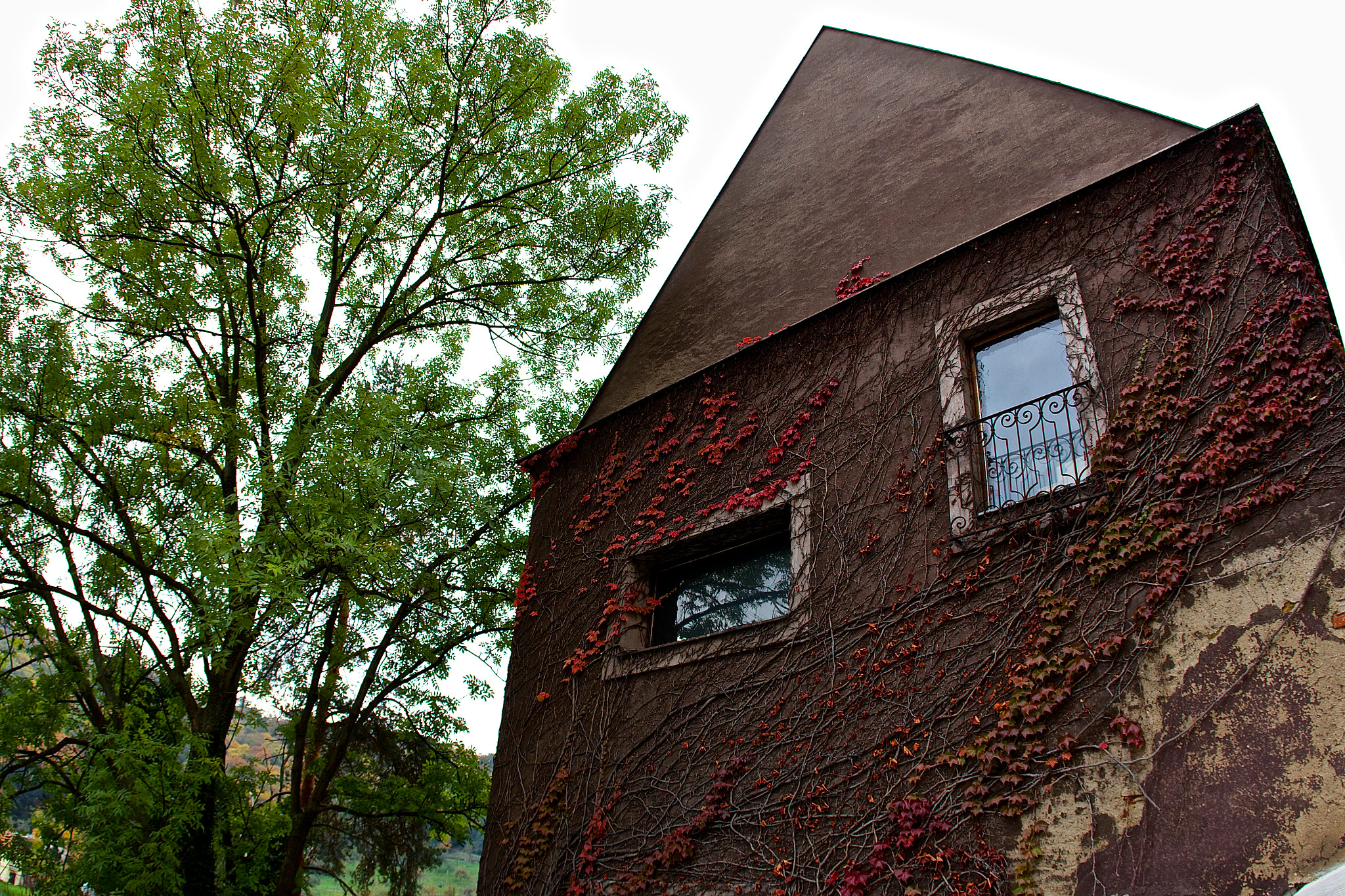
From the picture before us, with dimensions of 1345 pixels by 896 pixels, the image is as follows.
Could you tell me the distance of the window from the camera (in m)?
5.79

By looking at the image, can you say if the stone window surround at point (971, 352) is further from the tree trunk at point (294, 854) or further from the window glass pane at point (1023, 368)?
the tree trunk at point (294, 854)

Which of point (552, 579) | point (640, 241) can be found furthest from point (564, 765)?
point (640, 241)

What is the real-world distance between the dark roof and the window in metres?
2.14

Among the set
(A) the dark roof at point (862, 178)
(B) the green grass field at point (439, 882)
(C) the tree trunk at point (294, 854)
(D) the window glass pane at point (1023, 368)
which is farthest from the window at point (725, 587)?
(B) the green grass field at point (439, 882)

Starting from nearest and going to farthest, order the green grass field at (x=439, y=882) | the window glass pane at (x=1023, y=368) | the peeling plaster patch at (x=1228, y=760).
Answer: the peeling plaster patch at (x=1228, y=760)
the window glass pane at (x=1023, y=368)
the green grass field at (x=439, y=882)

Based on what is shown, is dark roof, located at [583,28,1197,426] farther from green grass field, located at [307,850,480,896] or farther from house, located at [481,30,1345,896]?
green grass field, located at [307,850,480,896]

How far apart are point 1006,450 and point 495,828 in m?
4.58

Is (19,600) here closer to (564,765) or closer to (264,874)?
(264,874)

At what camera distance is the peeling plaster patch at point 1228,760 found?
3164 millimetres

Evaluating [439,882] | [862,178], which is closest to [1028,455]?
[862,178]

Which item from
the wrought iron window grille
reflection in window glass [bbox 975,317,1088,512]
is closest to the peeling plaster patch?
the wrought iron window grille

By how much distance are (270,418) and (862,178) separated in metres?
6.37

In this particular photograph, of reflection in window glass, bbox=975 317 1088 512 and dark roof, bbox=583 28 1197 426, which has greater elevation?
dark roof, bbox=583 28 1197 426

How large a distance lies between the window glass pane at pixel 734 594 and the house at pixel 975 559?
3 centimetres
